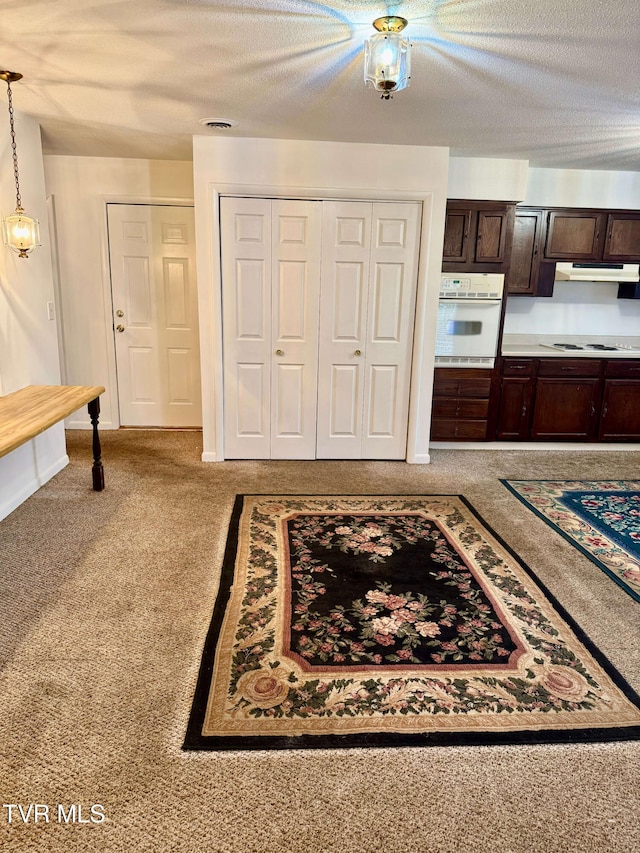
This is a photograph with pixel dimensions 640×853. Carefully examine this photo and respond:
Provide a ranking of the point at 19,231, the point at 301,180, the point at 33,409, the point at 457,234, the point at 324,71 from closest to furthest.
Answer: the point at 324,71 < the point at 33,409 < the point at 19,231 < the point at 301,180 < the point at 457,234

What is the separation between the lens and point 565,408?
5.20m

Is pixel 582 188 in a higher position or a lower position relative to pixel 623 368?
higher

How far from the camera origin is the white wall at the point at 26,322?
3.56 m

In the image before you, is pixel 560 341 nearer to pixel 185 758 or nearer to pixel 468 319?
pixel 468 319

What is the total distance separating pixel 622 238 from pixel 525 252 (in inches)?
35.7

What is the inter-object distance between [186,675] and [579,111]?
3.64 metres

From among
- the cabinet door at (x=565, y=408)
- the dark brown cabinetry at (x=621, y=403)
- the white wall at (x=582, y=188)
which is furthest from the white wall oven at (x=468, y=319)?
the dark brown cabinetry at (x=621, y=403)

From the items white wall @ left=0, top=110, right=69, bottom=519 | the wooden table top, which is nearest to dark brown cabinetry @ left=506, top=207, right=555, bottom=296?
the wooden table top

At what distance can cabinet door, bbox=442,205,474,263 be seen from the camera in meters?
4.77

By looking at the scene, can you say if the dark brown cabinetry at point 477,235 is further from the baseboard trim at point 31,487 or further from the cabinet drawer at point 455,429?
the baseboard trim at point 31,487

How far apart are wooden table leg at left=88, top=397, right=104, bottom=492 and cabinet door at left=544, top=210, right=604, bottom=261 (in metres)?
4.00

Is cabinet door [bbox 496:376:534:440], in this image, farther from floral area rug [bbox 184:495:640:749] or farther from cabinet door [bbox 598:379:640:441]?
floral area rug [bbox 184:495:640:749]

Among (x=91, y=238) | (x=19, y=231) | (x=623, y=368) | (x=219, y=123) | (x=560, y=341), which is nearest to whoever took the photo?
(x=19, y=231)

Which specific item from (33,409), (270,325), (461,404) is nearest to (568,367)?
(461,404)
